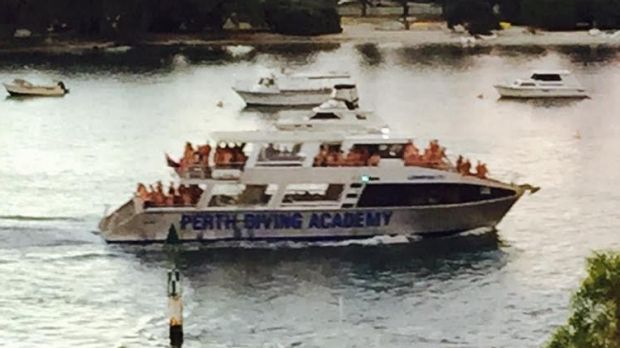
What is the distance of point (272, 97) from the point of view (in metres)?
110

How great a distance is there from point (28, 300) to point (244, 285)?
6544 millimetres

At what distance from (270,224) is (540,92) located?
208ft

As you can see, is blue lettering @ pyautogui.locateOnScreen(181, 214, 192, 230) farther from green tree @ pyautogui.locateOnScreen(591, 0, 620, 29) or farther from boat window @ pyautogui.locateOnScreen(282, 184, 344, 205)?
green tree @ pyautogui.locateOnScreen(591, 0, 620, 29)

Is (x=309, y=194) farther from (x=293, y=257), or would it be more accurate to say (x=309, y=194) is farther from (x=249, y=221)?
(x=293, y=257)

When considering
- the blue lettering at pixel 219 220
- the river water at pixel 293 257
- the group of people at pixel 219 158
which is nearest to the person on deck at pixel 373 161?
the river water at pixel 293 257

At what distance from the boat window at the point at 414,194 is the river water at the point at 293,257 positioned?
1.39 metres

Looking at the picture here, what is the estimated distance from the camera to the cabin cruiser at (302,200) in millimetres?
52781

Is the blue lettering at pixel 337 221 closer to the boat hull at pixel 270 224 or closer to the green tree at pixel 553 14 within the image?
the boat hull at pixel 270 224

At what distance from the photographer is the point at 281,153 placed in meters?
54.2

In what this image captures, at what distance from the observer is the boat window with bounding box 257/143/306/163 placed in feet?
176

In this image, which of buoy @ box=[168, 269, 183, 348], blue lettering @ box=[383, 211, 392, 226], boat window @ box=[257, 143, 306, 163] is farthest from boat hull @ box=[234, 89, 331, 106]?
buoy @ box=[168, 269, 183, 348]

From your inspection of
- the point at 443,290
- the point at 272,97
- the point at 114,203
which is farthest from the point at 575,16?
the point at 443,290

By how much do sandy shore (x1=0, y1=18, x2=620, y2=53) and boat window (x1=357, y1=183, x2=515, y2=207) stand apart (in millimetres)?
111624

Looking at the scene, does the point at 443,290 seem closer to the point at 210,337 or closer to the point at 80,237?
the point at 210,337
